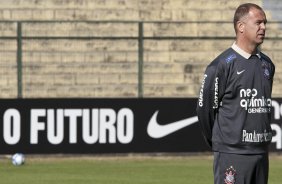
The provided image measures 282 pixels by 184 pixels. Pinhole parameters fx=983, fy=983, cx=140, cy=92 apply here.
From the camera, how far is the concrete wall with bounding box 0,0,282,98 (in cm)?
2202

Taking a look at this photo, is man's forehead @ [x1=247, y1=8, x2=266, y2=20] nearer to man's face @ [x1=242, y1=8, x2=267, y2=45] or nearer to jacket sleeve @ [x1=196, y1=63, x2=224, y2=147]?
man's face @ [x1=242, y1=8, x2=267, y2=45]

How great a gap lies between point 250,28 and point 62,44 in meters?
15.3

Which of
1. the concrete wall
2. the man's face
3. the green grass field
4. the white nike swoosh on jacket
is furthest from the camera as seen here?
the concrete wall

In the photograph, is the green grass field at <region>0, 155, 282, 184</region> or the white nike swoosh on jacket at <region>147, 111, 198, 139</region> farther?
the white nike swoosh on jacket at <region>147, 111, 198, 139</region>

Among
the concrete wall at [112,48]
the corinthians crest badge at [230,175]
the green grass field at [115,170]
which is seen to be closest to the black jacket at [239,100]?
the corinthians crest badge at [230,175]

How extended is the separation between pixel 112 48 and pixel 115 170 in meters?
7.12

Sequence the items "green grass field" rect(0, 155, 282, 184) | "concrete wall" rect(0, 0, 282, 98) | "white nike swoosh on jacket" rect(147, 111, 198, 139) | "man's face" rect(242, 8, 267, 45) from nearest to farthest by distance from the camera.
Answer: "man's face" rect(242, 8, 267, 45) < "green grass field" rect(0, 155, 282, 184) < "white nike swoosh on jacket" rect(147, 111, 198, 139) < "concrete wall" rect(0, 0, 282, 98)

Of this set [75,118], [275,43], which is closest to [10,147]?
[75,118]

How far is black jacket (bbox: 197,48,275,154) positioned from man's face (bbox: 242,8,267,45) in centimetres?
17

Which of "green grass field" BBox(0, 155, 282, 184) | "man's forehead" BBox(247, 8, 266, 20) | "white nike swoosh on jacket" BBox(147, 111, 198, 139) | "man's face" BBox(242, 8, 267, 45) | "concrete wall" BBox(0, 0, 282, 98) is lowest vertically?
"green grass field" BBox(0, 155, 282, 184)

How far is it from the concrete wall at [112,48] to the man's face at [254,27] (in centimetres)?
1394

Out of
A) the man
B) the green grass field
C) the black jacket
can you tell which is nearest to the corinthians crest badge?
the man

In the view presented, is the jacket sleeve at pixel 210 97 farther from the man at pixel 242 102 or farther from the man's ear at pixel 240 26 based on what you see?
the man's ear at pixel 240 26

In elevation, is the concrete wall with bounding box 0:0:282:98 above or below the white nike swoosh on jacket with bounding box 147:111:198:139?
above
